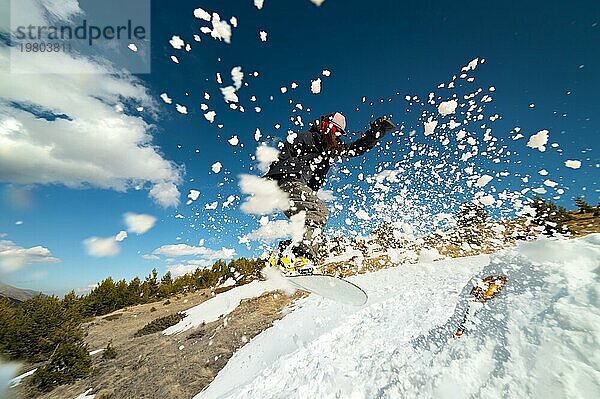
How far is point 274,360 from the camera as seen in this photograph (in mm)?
6207

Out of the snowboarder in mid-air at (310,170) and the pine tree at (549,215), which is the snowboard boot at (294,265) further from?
the pine tree at (549,215)

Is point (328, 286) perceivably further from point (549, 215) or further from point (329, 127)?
point (549, 215)

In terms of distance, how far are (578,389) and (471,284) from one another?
3321mm

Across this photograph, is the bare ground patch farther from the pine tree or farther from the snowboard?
the pine tree

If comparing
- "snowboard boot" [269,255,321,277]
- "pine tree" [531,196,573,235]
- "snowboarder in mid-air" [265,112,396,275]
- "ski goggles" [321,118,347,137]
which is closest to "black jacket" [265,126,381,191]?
"snowboarder in mid-air" [265,112,396,275]

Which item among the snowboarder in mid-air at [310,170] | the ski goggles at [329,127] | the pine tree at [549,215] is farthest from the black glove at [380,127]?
the pine tree at [549,215]

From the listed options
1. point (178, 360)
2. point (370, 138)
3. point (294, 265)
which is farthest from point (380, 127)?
point (178, 360)

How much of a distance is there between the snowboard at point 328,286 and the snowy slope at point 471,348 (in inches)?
32.1

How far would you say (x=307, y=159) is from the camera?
276 inches

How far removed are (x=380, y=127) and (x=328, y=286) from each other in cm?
456

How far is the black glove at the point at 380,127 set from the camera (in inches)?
296

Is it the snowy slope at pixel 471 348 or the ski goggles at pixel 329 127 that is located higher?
the ski goggles at pixel 329 127

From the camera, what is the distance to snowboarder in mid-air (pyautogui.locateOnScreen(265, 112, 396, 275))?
6277 mm

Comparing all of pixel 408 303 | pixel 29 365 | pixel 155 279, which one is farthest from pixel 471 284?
pixel 155 279
